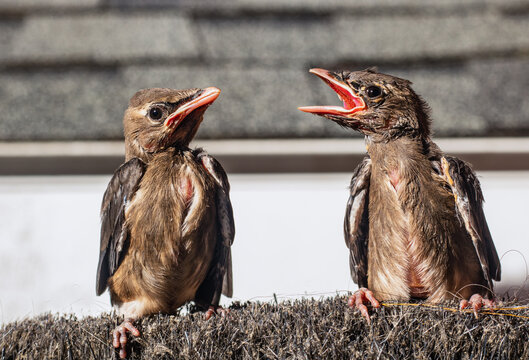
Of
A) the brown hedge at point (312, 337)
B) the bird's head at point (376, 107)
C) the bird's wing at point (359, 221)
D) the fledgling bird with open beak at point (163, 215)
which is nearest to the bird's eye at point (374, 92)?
the bird's head at point (376, 107)

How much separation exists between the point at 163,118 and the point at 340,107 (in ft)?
1.25

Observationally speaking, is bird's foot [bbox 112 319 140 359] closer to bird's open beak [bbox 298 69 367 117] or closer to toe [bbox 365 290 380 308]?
toe [bbox 365 290 380 308]

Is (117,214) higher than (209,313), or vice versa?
(117,214)

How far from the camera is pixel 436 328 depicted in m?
1.10

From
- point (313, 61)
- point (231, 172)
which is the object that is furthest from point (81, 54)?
point (313, 61)

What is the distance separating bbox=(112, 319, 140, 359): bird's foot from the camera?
1132mm

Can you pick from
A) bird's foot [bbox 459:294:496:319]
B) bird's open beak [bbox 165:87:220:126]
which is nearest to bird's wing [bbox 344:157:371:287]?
bird's foot [bbox 459:294:496:319]

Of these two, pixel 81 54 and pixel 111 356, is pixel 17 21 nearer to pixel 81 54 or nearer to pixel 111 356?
pixel 81 54

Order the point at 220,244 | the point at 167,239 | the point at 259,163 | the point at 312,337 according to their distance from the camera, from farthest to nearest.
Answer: the point at 259,163, the point at 220,244, the point at 167,239, the point at 312,337

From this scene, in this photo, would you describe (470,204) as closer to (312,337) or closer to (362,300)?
(362,300)

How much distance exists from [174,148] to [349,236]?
43 cm

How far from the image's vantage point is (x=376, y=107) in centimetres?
124

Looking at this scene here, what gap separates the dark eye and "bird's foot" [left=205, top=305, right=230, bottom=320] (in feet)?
1.40

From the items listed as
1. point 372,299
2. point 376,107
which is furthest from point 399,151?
point 372,299
